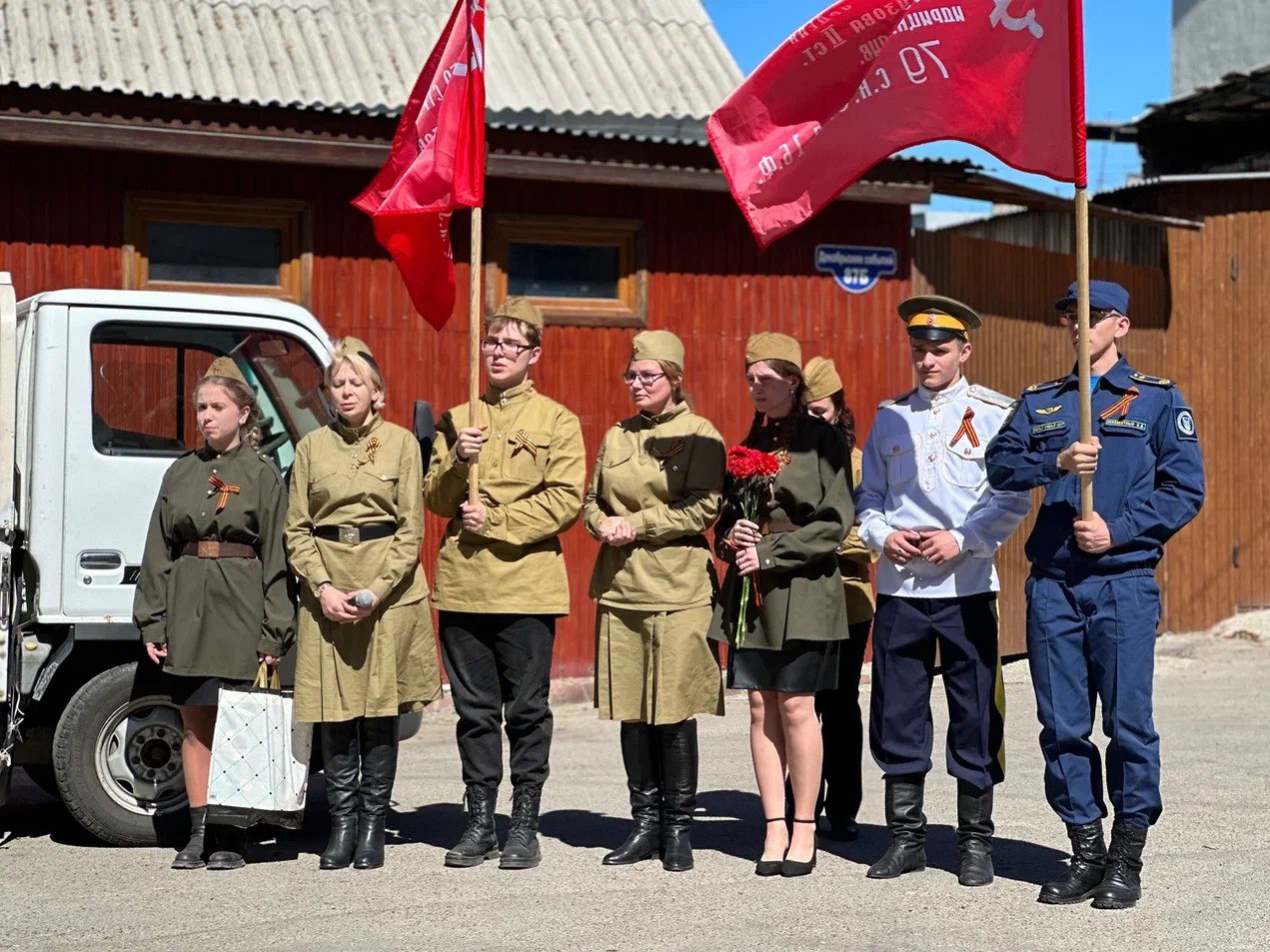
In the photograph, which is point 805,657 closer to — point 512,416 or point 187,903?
point 512,416

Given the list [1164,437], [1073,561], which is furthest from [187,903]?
[1164,437]

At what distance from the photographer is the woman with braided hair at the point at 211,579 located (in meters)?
6.35

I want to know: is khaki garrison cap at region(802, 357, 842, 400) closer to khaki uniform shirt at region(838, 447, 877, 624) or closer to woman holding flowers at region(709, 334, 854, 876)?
khaki uniform shirt at region(838, 447, 877, 624)

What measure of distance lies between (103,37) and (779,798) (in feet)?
21.8

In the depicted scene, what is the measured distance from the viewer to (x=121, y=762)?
22.2 feet

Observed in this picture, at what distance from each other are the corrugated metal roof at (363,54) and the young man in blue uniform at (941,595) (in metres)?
4.84

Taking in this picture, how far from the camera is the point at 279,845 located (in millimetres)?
6938

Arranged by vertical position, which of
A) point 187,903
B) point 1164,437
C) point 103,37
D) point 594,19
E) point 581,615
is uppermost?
point 594,19

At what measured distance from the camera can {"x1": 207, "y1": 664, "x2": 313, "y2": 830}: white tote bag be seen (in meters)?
6.36

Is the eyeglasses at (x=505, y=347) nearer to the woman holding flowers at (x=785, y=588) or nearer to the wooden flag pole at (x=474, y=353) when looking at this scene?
the wooden flag pole at (x=474, y=353)

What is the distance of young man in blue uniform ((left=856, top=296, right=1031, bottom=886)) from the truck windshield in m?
2.36

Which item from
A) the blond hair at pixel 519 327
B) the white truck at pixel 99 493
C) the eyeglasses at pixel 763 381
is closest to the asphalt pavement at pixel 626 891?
the white truck at pixel 99 493

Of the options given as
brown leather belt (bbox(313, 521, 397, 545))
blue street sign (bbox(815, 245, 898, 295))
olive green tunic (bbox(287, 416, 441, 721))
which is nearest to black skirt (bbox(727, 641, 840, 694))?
olive green tunic (bbox(287, 416, 441, 721))

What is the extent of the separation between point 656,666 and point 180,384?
2253 millimetres
